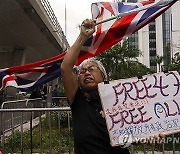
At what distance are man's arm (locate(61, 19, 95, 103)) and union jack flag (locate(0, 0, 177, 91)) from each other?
1188mm

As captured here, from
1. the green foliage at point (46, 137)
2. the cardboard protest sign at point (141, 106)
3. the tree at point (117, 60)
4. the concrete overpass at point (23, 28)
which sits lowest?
the green foliage at point (46, 137)

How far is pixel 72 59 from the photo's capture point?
2.77 m

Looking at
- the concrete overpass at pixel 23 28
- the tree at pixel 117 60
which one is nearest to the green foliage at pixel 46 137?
the concrete overpass at pixel 23 28

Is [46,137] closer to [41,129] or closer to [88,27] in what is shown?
[41,129]

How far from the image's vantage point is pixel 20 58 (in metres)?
35.5

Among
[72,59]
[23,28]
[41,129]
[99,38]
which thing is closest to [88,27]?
[72,59]

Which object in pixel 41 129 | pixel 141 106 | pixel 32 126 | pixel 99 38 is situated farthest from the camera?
pixel 32 126

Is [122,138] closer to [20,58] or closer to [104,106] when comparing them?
[104,106]

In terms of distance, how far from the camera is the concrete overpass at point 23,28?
2142 cm

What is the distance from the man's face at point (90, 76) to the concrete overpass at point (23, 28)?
1557 cm

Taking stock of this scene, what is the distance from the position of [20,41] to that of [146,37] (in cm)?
7925

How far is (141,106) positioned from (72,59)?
67 centimetres

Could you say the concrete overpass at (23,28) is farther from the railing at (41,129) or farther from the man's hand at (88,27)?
the man's hand at (88,27)

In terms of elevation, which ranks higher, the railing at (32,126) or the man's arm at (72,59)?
the man's arm at (72,59)
